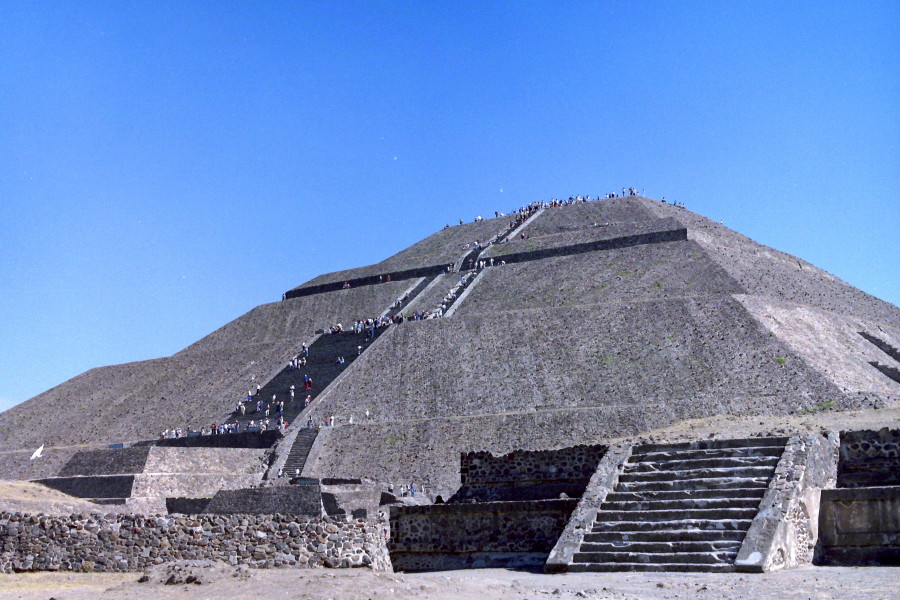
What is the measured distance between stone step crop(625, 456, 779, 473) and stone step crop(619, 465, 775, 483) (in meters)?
0.14

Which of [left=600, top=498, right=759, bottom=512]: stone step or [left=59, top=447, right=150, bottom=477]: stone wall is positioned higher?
[left=59, top=447, right=150, bottom=477]: stone wall

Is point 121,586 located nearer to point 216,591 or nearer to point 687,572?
point 216,591

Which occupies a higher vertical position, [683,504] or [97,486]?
[97,486]

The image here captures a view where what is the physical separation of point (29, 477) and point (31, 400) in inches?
557

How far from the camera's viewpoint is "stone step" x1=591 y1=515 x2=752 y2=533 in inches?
505

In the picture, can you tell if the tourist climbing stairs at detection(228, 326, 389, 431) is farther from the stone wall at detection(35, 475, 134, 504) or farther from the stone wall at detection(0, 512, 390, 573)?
the stone wall at detection(0, 512, 390, 573)

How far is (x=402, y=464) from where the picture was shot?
1160 inches

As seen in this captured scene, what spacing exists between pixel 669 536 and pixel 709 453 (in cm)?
227

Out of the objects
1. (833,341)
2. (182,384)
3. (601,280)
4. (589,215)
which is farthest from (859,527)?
(589,215)

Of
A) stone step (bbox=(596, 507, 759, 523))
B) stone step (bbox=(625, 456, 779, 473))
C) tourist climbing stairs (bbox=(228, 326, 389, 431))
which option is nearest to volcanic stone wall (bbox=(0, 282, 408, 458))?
tourist climbing stairs (bbox=(228, 326, 389, 431))

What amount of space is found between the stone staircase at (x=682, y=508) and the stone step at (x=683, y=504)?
0.01 m

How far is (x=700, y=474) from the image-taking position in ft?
46.9

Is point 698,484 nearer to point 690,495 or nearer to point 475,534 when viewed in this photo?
point 690,495

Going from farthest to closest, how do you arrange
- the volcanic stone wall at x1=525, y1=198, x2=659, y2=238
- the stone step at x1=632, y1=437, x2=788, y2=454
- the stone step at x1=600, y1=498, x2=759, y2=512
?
the volcanic stone wall at x1=525, y1=198, x2=659, y2=238
the stone step at x1=632, y1=437, x2=788, y2=454
the stone step at x1=600, y1=498, x2=759, y2=512
